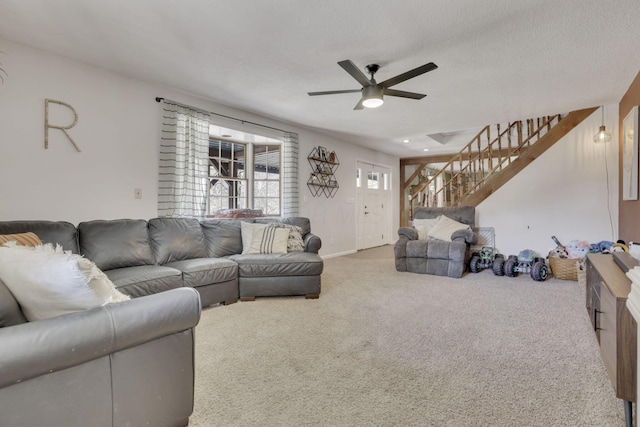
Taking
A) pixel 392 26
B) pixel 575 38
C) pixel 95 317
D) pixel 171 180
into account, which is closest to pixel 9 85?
pixel 171 180

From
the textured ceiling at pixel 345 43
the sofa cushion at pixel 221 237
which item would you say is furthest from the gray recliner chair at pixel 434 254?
the sofa cushion at pixel 221 237

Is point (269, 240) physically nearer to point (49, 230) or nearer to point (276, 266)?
point (276, 266)

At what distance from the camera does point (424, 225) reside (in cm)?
521

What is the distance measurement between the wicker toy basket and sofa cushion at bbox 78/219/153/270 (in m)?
4.96

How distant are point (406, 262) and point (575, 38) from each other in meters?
3.16

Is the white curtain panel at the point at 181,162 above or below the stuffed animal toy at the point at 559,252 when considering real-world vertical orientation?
above

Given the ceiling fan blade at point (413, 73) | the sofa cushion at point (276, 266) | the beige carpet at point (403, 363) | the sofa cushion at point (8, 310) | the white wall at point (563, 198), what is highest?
the ceiling fan blade at point (413, 73)

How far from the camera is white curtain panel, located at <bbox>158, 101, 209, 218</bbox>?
3.63 m

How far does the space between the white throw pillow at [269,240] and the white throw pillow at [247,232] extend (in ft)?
0.11

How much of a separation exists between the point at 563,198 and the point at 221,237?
16.3ft

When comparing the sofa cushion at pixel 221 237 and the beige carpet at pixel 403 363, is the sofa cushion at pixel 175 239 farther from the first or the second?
the beige carpet at pixel 403 363

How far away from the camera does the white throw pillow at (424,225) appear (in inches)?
198

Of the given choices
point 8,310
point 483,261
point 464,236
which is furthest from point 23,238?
point 483,261

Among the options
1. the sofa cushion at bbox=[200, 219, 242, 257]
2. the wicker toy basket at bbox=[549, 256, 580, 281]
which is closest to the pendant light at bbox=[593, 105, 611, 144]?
the wicker toy basket at bbox=[549, 256, 580, 281]
